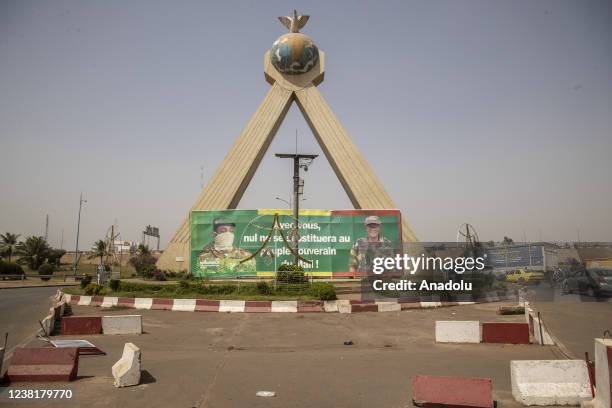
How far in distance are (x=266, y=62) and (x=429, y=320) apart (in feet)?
89.1

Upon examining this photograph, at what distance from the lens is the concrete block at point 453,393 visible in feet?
18.8

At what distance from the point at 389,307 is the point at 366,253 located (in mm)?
12088

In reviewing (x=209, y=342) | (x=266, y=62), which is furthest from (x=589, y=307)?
(x=266, y=62)

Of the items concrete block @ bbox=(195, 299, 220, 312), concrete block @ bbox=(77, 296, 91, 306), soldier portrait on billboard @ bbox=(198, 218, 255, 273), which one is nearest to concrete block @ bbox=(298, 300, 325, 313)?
concrete block @ bbox=(195, 299, 220, 312)

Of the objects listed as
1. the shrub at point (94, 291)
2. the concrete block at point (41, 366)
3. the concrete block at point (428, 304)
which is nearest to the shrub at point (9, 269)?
the shrub at point (94, 291)

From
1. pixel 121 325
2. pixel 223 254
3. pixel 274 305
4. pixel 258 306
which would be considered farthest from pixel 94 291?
pixel 223 254

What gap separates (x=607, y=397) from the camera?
4836 mm

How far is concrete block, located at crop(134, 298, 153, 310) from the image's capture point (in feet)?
56.9

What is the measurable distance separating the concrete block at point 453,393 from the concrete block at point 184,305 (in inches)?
482

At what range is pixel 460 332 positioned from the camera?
1034cm

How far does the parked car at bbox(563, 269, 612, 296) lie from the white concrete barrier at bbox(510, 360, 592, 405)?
1610 centimetres

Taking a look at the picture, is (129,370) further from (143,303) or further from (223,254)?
(223,254)

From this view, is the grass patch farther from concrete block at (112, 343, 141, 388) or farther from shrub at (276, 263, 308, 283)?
concrete block at (112, 343, 141, 388)

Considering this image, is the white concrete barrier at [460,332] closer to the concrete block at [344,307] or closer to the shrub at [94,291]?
the concrete block at [344,307]
